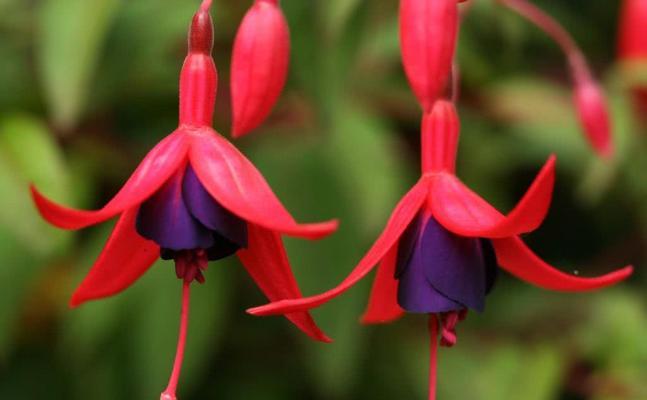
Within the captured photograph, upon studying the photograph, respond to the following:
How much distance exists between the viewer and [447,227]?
86 cm

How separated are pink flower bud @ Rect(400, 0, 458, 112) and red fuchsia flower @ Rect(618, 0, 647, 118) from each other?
788mm

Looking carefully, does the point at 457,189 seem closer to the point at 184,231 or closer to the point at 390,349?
the point at 184,231

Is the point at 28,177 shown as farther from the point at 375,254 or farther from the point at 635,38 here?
the point at 635,38

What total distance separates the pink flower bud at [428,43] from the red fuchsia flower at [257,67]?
0.28 feet

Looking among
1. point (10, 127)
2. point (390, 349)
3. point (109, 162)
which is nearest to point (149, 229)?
point (10, 127)

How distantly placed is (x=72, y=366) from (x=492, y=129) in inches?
24.8

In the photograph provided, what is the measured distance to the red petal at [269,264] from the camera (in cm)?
87

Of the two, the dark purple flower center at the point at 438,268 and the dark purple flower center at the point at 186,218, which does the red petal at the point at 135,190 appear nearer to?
the dark purple flower center at the point at 186,218

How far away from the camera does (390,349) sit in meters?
1.61

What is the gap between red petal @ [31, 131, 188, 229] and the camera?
0.76 metres

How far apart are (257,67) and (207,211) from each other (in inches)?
4.0

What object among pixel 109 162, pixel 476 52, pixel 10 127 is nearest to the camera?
→ pixel 10 127

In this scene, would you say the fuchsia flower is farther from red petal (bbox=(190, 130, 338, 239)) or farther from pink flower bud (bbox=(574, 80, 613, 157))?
pink flower bud (bbox=(574, 80, 613, 157))

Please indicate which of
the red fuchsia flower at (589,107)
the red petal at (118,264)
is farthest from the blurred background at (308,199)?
the red petal at (118,264)
